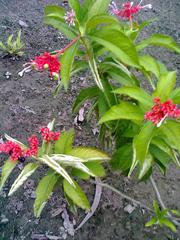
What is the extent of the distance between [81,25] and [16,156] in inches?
24.1

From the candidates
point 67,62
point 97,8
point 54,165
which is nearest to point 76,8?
point 97,8

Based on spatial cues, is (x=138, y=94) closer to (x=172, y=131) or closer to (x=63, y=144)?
(x=172, y=131)

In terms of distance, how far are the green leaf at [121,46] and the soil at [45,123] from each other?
43.5 inches

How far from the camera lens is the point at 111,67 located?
1788mm

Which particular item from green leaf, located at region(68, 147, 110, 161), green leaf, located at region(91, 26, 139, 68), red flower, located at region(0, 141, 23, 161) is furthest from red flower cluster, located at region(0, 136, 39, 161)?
green leaf, located at region(91, 26, 139, 68)

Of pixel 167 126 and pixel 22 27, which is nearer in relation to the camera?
pixel 167 126

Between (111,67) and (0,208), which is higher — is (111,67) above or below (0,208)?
above

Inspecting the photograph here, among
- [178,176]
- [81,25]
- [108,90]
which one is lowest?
[178,176]

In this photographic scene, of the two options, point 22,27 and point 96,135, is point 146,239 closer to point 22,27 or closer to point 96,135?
point 96,135

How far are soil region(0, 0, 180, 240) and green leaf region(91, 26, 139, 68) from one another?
111 cm

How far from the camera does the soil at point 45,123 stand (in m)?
2.11

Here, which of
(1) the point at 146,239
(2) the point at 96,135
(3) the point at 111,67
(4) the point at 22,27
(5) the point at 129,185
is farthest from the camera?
A: (4) the point at 22,27

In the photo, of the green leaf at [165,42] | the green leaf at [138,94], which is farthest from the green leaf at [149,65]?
the green leaf at [138,94]

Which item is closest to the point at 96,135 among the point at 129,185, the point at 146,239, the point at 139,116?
the point at 129,185
